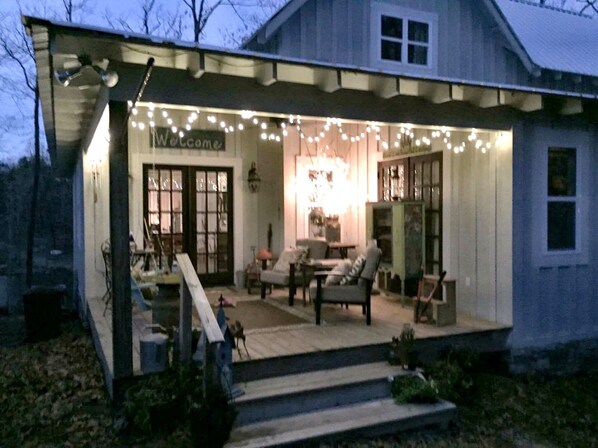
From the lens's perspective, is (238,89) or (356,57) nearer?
(238,89)

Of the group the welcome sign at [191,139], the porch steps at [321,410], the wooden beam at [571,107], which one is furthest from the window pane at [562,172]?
the welcome sign at [191,139]

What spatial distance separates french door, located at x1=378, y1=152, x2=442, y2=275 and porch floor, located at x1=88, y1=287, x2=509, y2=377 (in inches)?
32.4

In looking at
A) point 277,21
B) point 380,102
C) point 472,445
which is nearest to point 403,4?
point 277,21

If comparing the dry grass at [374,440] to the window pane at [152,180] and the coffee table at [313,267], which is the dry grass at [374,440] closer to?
the coffee table at [313,267]

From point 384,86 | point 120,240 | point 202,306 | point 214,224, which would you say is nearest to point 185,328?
point 202,306

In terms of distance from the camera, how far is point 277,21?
818 centimetres

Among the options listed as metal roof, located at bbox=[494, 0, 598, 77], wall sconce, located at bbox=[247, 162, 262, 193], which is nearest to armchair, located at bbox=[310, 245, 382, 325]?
wall sconce, located at bbox=[247, 162, 262, 193]

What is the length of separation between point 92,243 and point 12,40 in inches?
526

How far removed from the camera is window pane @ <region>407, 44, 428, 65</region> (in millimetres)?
8737

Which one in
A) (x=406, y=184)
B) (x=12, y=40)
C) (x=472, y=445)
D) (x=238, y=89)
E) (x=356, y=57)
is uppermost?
(x=12, y=40)

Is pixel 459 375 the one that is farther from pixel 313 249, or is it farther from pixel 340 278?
pixel 313 249

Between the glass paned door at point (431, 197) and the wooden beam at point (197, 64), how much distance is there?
4070mm

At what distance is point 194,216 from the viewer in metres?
9.59

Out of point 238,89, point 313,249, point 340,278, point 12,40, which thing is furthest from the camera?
point 12,40
